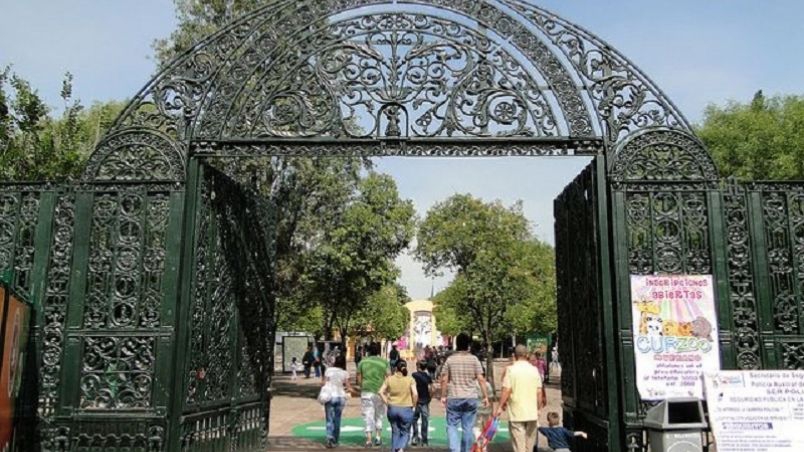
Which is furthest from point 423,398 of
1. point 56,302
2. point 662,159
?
point 56,302

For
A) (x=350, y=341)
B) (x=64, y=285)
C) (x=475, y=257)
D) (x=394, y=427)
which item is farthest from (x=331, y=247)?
(x=350, y=341)

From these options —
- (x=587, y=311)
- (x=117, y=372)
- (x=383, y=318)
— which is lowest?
(x=117, y=372)

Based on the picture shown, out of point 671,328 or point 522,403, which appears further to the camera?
point 522,403

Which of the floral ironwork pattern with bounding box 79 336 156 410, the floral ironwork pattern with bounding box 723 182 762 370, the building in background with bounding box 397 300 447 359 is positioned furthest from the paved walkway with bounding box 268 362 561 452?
the building in background with bounding box 397 300 447 359

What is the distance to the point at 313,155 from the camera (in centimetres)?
784

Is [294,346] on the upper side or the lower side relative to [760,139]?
lower

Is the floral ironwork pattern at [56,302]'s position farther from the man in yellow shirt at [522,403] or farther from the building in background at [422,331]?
the building in background at [422,331]

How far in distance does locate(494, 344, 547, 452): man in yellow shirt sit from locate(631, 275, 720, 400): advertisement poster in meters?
1.44

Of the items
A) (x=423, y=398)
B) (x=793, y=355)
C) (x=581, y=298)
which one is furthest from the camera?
(x=423, y=398)

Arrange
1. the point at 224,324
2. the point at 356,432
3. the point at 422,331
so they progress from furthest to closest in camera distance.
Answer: the point at 422,331 → the point at 356,432 → the point at 224,324

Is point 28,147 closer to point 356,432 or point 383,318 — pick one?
point 356,432

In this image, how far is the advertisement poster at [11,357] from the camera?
6742 millimetres

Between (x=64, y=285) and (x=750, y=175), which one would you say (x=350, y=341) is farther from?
(x=64, y=285)

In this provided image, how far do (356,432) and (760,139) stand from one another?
14264mm
